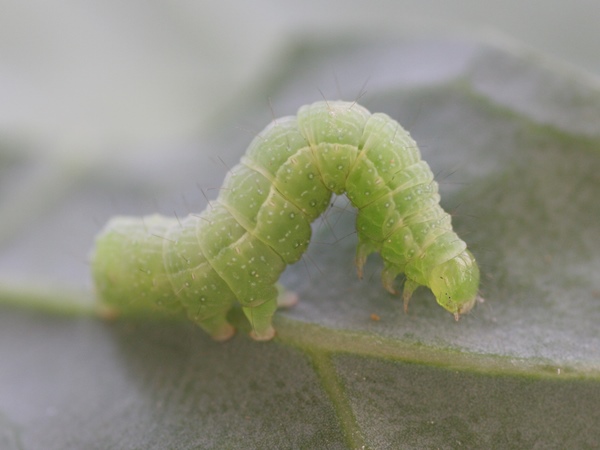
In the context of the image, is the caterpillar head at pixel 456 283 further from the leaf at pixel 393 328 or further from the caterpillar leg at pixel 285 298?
the caterpillar leg at pixel 285 298

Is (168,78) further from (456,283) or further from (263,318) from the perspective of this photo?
(456,283)

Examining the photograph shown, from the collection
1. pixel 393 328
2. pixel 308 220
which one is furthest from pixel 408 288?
pixel 308 220

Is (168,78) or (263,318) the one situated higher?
(168,78)

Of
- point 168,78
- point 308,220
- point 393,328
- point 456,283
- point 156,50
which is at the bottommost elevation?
point 393,328

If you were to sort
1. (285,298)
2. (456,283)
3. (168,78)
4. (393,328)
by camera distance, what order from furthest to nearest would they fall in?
(168,78) < (285,298) < (393,328) < (456,283)

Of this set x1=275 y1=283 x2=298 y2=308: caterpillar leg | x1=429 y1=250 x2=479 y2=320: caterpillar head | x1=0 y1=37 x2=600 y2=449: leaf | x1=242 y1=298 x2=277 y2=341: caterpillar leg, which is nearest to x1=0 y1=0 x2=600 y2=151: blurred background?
x1=0 y1=37 x2=600 y2=449: leaf

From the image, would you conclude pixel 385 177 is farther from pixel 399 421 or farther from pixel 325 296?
pixel 399 421

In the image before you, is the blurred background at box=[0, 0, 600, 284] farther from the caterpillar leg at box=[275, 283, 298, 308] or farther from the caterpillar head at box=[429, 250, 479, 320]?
the caterpillar head at box=[429, 250, 479, 320]

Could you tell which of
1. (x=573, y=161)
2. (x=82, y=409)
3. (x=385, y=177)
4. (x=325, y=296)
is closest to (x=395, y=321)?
(x=325, y=296)
